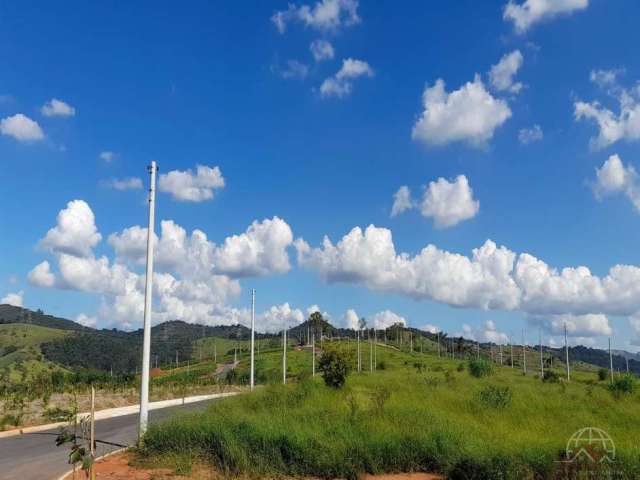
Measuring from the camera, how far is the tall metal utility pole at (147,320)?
16.6m

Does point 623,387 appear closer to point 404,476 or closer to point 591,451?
point 591,451

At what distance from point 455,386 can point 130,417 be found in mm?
18825

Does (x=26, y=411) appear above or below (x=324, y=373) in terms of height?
below

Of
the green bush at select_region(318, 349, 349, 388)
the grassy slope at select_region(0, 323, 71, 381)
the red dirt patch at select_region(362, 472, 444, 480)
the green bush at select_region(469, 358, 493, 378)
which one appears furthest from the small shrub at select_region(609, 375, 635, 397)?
the grassy slope at select_region(0, 323, 71, 381)

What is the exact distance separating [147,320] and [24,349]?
11814 cm

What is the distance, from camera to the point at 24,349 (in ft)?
387

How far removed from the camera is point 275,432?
591 inches

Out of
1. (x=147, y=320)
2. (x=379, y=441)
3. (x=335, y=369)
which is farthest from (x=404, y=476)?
(x=335, y=369)

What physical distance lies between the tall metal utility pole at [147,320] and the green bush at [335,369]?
14897 mm

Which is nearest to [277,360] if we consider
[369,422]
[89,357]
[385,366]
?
[385,366]

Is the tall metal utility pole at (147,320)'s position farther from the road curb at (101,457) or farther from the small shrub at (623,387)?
the small shrub at (623,387)

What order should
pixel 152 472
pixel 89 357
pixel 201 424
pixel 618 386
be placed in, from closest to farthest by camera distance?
pixel 152 472 → pixel 201 424 → pixel 618 386 → pixel 89 357

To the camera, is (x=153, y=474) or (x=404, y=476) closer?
(x=153, y=474)

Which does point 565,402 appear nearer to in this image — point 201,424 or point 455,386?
point 455,386
